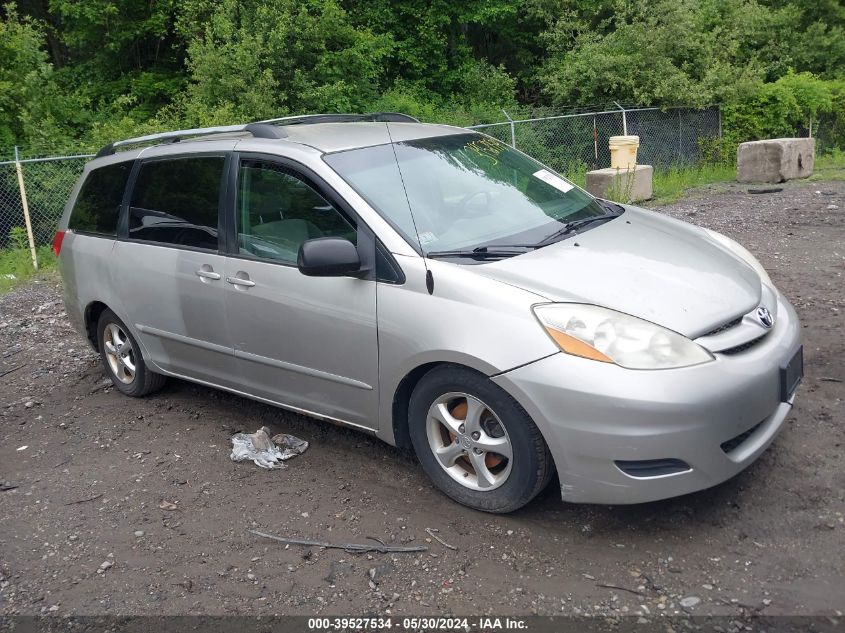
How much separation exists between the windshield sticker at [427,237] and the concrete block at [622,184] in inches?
337

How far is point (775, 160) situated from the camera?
13977mm

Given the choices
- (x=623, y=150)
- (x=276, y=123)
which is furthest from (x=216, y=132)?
(x=623, y=150)

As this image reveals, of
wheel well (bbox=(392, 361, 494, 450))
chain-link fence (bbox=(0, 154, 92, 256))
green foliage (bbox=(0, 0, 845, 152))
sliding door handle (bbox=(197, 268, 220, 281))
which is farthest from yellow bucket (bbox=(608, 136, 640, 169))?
wheel well (bbox=(392, 361, 494, 450))

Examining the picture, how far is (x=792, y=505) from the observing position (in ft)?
11.8

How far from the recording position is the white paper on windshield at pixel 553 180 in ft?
16.1

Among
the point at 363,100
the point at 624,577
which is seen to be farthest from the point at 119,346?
the point at 363,100

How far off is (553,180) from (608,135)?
12262 millimetres

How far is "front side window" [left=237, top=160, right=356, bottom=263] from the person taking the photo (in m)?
4.26

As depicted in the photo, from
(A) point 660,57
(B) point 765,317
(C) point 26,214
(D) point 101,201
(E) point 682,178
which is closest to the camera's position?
(B) point 765,317

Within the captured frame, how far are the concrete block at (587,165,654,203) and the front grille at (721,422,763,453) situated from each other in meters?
8.90

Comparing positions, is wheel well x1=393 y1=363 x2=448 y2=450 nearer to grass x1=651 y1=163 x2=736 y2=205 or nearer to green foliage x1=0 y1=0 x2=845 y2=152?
grass x1=651 y1=163 x2=736 y2=205

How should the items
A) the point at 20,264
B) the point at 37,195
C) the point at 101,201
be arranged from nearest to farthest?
the point at 101,201 → the point at 20,264 → the point at 37,195

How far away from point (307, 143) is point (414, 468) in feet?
6.18

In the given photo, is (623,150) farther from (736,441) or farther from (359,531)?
(359,531)
